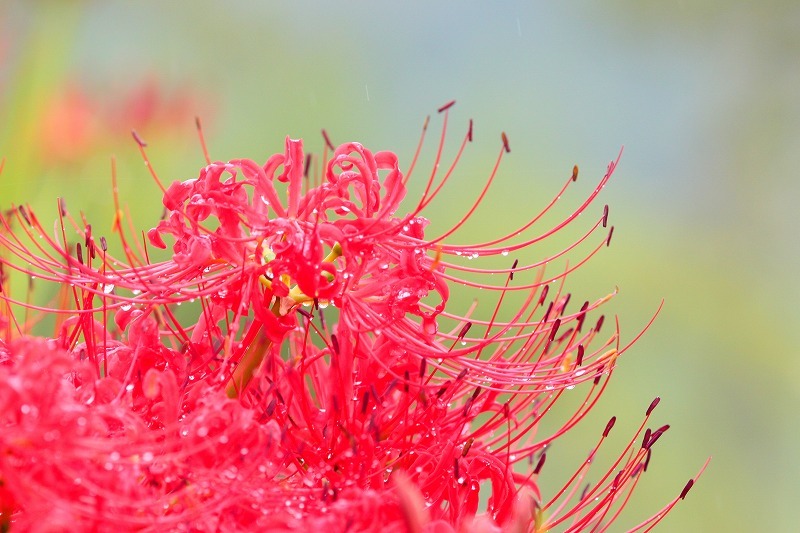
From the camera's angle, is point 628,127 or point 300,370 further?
point 628,127

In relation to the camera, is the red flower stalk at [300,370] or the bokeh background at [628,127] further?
the bokeh background at [628,127]

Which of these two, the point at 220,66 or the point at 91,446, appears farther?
the point at 220,66

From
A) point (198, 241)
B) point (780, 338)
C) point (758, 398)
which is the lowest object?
point (758, 398)

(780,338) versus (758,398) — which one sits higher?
(780,338)

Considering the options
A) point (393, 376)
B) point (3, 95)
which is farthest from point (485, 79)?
point (393, 376)

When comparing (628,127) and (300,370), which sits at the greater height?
(628,127)

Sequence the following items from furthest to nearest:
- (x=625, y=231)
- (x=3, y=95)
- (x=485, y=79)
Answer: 1. (x=485, y=79)
2. (x=625, y=231)
3. (x=3, y=95)

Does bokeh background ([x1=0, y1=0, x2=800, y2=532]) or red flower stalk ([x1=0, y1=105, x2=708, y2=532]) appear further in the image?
bokeh background ([x1=0, y1=0, x2=800, y2=532])

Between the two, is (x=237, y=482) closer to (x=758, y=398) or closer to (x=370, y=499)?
(x=370, y=499)
